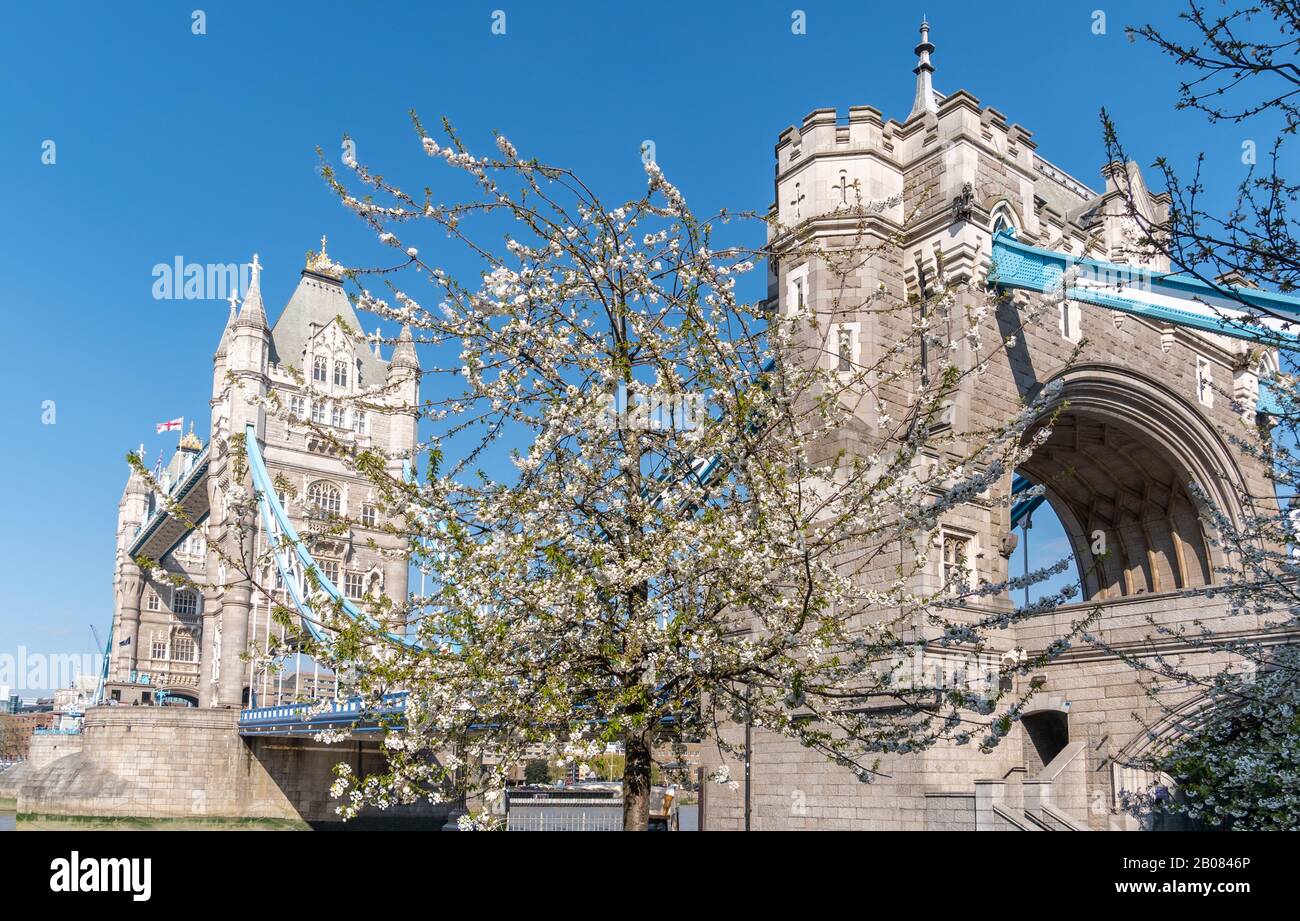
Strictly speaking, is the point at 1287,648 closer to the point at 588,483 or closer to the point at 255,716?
the point at 588,483

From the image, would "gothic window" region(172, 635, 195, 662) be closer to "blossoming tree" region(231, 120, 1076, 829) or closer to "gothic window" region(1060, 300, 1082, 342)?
"gothic window" region(1060, 300, 1082, 342)

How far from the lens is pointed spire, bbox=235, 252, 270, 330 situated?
181 ft

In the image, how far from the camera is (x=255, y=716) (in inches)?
1563

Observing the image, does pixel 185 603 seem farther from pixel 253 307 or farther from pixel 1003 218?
pixel 1003 218

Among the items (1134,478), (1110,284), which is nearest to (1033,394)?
(1110,284)

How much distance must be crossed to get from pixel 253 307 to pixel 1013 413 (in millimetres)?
44974

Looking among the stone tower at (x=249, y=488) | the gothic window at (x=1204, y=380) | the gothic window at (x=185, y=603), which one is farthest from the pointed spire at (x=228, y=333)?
the gothic window at (x=1204, y=380)

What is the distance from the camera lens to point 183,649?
245 ft

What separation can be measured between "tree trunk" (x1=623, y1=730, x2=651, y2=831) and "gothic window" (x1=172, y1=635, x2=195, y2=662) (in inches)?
2939

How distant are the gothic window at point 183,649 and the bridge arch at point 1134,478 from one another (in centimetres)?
6270

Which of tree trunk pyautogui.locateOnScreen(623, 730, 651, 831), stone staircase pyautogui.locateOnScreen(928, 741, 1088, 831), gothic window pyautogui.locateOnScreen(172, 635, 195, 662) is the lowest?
stone staircase pyautogui.locateOnScreen(928, 741, 1088, 831)

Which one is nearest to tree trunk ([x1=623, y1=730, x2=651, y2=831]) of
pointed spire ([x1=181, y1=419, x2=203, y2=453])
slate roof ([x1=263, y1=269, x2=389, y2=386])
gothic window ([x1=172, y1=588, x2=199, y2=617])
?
slate roof ([x1=263, y1=269, x2=389, y2=386])

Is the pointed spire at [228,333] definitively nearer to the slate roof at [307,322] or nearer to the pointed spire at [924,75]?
the slate roof at [307,322]
